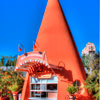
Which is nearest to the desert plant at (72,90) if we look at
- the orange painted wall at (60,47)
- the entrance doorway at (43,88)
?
the orange painted wall at (60,47)

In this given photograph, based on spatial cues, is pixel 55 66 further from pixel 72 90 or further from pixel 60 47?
pixel 72 90

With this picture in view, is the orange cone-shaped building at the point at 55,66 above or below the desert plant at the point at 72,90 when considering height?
above

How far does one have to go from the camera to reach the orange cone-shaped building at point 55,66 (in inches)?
469

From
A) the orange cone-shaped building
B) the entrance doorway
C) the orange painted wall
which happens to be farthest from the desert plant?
the entrance doorway

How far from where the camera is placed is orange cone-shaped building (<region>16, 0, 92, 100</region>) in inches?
469

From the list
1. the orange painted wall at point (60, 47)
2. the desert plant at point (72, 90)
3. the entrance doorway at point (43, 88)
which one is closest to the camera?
the desert plant at point (72, 90)

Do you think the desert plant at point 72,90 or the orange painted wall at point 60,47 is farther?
the orange painted wall at point 60,47

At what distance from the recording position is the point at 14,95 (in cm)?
1329

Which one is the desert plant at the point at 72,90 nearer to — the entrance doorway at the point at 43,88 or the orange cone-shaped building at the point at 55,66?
the orange cone-shaped building at the point at 55,66

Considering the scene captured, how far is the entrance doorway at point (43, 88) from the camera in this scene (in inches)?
492

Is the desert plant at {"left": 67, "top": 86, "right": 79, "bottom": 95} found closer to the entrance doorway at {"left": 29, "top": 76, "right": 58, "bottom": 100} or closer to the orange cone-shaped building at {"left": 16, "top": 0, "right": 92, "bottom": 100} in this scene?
the orange cone-shaped building at {"left": 16, "top": 0, "right": 92, "bottom": 100}

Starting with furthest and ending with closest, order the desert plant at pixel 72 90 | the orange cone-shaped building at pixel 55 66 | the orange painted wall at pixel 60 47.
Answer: the orange painted wall at pixel 60 47 → the orange cone-shaped building at pixel 55 66 → the desert plant at pixel 72 90

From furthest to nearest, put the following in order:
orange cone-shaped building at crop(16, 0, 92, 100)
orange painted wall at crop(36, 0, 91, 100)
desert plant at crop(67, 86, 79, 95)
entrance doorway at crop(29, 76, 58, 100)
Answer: entrance doorway at crop(29, 76, 58, 100)
orange painted wall at crop(36, 0, 91, 100)
orange cone-shaped building at crop(16, 0, 92, 100)
desert plant at crop(67, 86, 79, 95)

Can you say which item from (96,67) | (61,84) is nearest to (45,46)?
(61,84)
